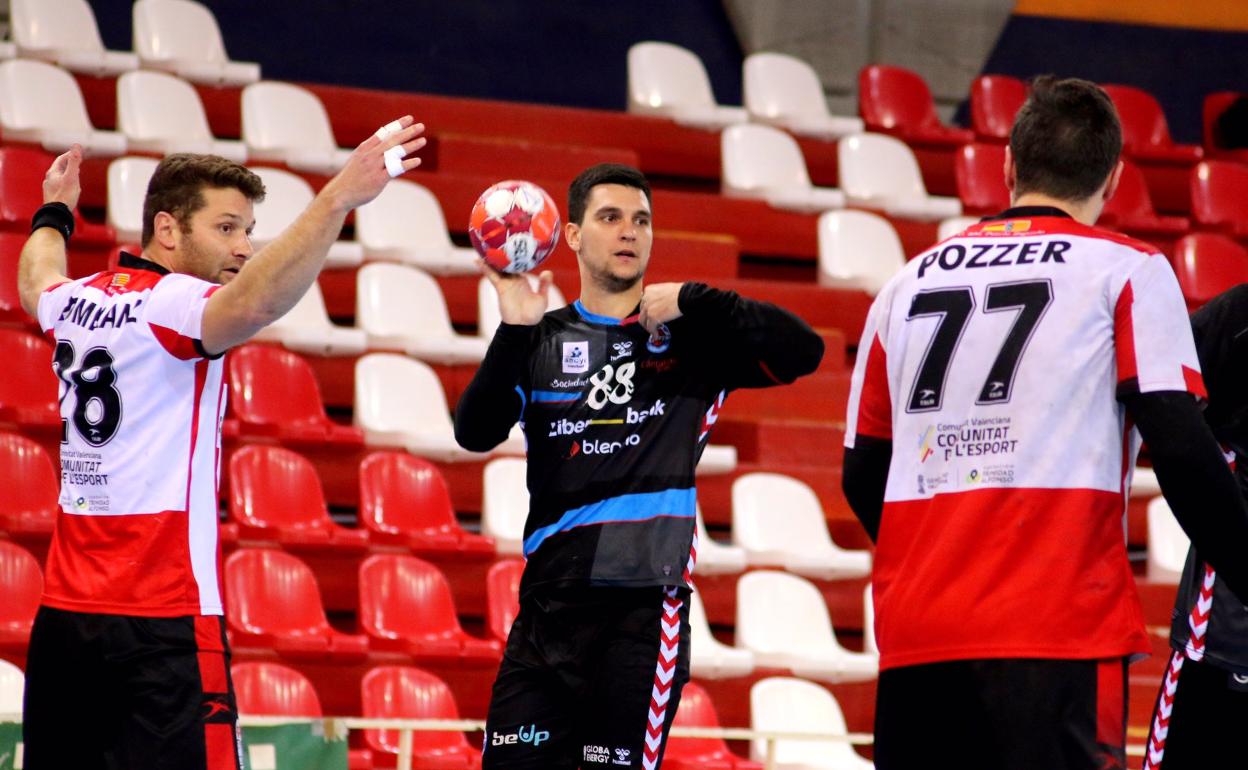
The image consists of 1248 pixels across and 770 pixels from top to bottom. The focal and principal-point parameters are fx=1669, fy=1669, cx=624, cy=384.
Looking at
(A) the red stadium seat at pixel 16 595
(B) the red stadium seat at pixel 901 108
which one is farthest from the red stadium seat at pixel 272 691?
(B) the red stadium seat at pixel 901 108

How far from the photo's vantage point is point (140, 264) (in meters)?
4.27

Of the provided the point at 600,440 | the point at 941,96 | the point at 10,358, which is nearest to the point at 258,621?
the point at 10,358

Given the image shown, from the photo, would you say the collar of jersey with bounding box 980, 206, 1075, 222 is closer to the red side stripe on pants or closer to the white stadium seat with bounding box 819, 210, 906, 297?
the red side stripe on pants

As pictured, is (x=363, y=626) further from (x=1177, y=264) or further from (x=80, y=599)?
(x=1177, y=264)

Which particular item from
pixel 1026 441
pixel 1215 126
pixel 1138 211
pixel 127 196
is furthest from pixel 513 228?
pixel 1215 126

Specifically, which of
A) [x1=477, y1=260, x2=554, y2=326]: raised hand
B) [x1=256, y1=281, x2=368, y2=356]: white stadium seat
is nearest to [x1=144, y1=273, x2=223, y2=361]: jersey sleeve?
[x1=477, y1=260, x2=554, y2=326]: raised hand

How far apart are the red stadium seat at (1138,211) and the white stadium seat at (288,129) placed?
5.39 meters

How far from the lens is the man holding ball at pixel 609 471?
4281mm

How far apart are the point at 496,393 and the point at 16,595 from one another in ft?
11.2

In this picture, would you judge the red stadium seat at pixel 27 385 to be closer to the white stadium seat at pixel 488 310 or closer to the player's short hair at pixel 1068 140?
the white stadium seat at pixel 488 310

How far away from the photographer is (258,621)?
24.2 ft

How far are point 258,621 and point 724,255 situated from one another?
4292mm

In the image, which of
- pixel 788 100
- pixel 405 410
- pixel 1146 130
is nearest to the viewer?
pixel 405 410

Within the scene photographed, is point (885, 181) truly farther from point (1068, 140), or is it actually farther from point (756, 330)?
point (1068, 140)
